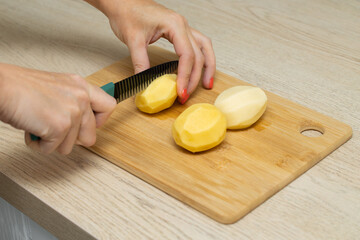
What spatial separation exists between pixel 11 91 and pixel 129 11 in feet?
1.82

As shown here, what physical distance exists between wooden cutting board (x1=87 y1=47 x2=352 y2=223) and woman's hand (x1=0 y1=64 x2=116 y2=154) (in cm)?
13

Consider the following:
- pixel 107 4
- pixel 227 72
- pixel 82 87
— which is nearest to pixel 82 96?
pixel 82 87

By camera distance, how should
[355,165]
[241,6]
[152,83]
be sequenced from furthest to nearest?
1. [241,6]
2. [152,83]
3. [355,165]

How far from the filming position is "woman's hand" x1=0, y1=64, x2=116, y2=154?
3.15ft

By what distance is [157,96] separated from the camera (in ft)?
4.19

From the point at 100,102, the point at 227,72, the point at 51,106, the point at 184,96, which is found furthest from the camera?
the point at 227,72

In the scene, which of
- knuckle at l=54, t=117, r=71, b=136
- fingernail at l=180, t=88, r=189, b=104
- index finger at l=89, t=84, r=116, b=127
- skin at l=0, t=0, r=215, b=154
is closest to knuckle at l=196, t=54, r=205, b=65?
skin at l=0, t=0, r=215, b=154

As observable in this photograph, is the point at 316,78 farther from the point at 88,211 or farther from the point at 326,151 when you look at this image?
the point at 88,211

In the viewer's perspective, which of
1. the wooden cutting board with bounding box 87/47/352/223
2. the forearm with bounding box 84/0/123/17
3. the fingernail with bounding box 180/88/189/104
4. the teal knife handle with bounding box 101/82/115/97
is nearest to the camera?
the wooden cutting board with bounding box 87/47/352/223

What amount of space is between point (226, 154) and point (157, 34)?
0.43 m

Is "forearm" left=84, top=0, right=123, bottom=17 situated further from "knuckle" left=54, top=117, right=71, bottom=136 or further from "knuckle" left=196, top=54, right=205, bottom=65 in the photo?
"knuckle" left=54, top=117, right=71, bottom=136

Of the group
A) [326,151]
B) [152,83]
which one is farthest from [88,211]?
[326,151]

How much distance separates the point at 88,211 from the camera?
106cm

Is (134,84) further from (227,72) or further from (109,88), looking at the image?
(227,72)
